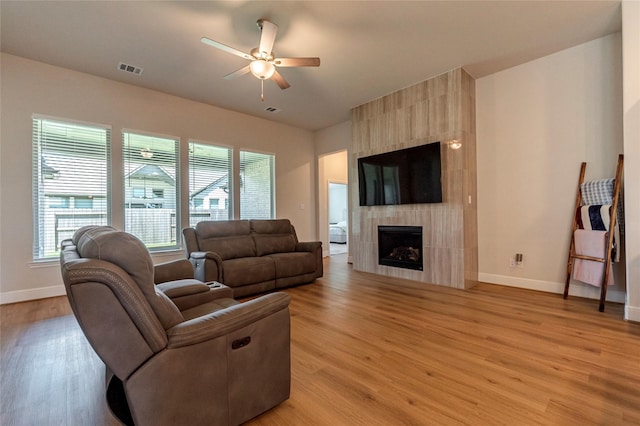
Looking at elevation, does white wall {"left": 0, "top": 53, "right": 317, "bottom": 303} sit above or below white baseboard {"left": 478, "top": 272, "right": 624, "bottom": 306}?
above

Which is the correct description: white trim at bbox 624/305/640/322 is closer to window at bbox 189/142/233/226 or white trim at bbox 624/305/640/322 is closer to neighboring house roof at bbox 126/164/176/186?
window at bbox 189/142/233/226

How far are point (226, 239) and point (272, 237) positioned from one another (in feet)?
2.61

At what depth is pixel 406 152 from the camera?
4.42m

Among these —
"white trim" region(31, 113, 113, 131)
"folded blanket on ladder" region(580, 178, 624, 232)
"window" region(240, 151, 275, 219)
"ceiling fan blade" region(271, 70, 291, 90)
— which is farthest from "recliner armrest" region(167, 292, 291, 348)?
"window" region(240, 151, 275, 219)

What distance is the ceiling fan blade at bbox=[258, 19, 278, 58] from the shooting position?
2.65 m

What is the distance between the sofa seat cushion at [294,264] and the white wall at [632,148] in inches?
138

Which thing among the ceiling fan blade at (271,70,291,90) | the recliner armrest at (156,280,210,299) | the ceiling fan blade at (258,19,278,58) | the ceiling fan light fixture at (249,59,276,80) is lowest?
the recliner armrest at (156,280,210,299)

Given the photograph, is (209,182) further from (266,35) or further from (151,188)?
(266,35)

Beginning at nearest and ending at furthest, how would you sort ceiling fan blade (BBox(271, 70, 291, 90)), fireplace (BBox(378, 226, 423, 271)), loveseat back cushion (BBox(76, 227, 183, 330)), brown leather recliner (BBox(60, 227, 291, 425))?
brown leather recliner (BBox(60, 227, 291, 425))
loveseat back cushion (BBox(76, 227, 183, 330))
ceiling fan blade (BBox(271, 70, 291, 90))
fireplace (BBox(378, 226, 423, 271))

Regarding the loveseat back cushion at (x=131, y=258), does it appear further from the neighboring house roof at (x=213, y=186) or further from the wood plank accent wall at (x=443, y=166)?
the neighboring house roof at (x=213, y=186)

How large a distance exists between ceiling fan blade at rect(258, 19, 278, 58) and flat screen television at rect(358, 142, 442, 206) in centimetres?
255

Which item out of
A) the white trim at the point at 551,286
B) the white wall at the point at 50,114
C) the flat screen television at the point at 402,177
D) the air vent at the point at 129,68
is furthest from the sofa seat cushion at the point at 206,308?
the white trim at the point at 551,286

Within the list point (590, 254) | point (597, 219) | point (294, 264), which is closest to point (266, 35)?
point (294, 264)

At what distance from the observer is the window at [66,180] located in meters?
3.72
